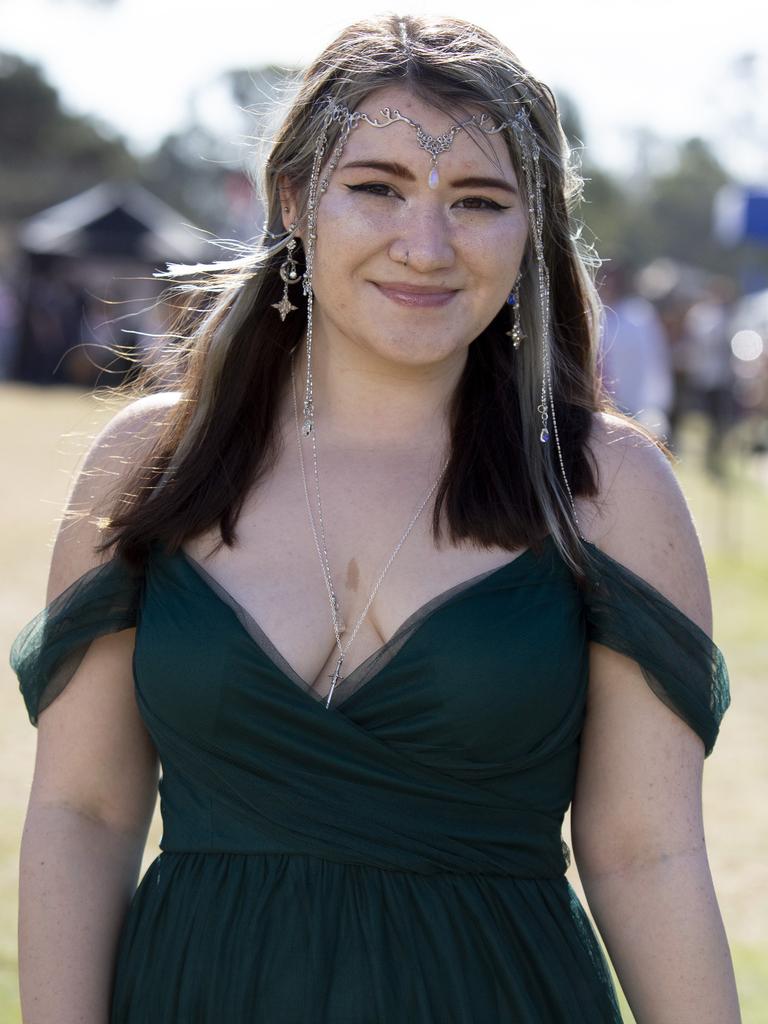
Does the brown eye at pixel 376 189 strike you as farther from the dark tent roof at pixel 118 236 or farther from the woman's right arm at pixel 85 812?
the dark tent roof at pixel 118 236

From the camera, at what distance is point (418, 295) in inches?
87.9

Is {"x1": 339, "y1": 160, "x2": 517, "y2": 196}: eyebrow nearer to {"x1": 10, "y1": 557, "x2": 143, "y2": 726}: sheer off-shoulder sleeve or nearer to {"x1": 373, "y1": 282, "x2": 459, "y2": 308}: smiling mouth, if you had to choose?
{"x1": 373, "y1": 282, "x2": 459, "y2": 308}: smiling mouth

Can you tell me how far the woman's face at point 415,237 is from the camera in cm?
224

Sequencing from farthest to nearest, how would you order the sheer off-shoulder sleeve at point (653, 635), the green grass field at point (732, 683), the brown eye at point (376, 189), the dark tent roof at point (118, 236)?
the dark tent roof at point (118, 236)
the green grass field at point (732, 683)
the brown eye at point (376, 189)
the sheer off-shoulder sleeve at point (653, 635)

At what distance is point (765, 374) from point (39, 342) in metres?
13.3

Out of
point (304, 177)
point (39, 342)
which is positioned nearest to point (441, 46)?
point (304, 177)

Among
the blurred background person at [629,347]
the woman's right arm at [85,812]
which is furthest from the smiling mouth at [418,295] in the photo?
the blurred background person at [629,347]

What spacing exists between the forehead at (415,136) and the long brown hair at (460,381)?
0.02 m

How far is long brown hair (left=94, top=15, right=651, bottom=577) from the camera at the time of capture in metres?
2.30

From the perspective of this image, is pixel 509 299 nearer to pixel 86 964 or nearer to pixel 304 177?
pixel 304 177

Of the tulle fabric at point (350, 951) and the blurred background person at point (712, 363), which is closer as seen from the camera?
the tulle fabric at point (350, 951)

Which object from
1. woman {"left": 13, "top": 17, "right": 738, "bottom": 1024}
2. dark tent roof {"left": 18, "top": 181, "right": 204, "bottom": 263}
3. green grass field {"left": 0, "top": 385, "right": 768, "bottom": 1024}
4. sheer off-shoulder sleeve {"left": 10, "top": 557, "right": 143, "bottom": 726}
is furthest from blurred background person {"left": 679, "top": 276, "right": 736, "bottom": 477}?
sheer off-shoulder sleeve {"left": 10, "top": 557, "right": 143, "bottom": 726}

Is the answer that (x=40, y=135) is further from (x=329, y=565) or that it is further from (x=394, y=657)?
(x=394, y=657)

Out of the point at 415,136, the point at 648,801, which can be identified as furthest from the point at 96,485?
the point at 648,801
